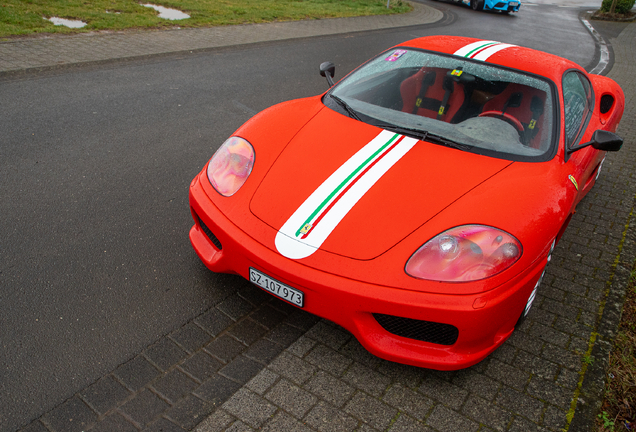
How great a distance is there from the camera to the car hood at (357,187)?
7.86 ft

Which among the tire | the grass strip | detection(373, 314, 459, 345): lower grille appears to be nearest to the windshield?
detection(373, 314, 459, 345): lower grille

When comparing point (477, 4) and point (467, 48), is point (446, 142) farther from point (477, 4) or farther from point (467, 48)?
point (477, 4)

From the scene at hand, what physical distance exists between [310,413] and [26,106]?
199 inches

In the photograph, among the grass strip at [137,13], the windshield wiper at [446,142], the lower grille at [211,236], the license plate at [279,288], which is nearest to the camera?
the license plate at [279,288]

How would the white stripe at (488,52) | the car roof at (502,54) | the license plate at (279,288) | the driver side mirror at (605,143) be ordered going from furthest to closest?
the white stripe at (488,52) → the car roof at (502,54) → the driver side mirror at (605,143) → the license plate at (279,288)

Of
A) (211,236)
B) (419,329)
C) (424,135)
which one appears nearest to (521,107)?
(424,135)

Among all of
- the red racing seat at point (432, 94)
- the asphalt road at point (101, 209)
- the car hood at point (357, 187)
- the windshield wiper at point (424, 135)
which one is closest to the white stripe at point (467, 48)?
the red racing seat at point (432, 94)

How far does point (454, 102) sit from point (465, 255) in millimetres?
1478

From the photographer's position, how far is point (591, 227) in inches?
160

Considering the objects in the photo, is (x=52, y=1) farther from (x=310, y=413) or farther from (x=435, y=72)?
(x=310, y=413)

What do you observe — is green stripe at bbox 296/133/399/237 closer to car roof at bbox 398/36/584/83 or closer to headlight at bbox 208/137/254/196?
headlight at bbox 208/137/254/196

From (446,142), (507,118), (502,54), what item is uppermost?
(502,54)

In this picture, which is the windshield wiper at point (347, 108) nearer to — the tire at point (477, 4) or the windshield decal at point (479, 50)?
the windshield decal at point (479, 50)

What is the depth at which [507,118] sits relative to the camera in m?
3.17
